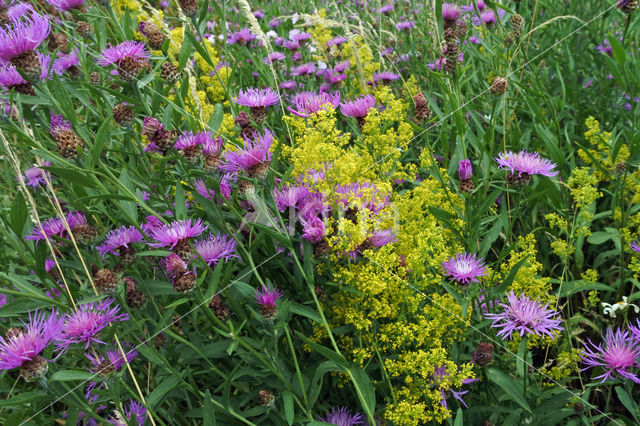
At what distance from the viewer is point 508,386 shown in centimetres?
154

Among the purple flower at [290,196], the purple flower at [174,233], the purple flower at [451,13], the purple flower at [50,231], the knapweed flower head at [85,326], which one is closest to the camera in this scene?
the knapweed flower head at [85,326]

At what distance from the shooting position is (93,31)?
2.46 metres

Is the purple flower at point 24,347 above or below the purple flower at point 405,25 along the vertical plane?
above

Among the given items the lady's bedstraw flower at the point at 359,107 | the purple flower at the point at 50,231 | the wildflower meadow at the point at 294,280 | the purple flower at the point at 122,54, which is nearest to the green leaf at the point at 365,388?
the wildflower meadow at the point at 294,280

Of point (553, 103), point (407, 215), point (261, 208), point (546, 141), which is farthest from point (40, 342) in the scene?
point (553, 103)

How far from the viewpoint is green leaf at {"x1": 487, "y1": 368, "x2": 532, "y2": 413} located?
1519 millimetres

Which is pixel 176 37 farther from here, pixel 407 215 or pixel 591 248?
pixel 591 248

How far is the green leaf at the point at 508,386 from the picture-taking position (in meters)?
1.52

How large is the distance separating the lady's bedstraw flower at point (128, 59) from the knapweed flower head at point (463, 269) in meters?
1.23

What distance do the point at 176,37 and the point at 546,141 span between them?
7.76 ft

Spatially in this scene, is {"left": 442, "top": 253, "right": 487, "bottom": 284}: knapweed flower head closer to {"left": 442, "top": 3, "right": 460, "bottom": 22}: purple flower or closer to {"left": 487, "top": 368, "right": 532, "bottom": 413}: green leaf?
{"left": 487, "top": 368, "right": 532, "bottom": 413}: green leaf

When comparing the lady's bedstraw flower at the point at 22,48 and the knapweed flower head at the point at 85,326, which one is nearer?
the knapweed flower head at the point at 85,326

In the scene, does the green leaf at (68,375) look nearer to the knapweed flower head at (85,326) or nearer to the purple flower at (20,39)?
the knapweed flower head at (85,326)

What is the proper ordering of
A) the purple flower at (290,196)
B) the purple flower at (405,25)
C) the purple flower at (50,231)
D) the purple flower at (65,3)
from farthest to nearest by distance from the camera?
the purple flower at (405,25), the purple flower at (65,3), the purple flower at (50,231), the purple flower at (290,196)
